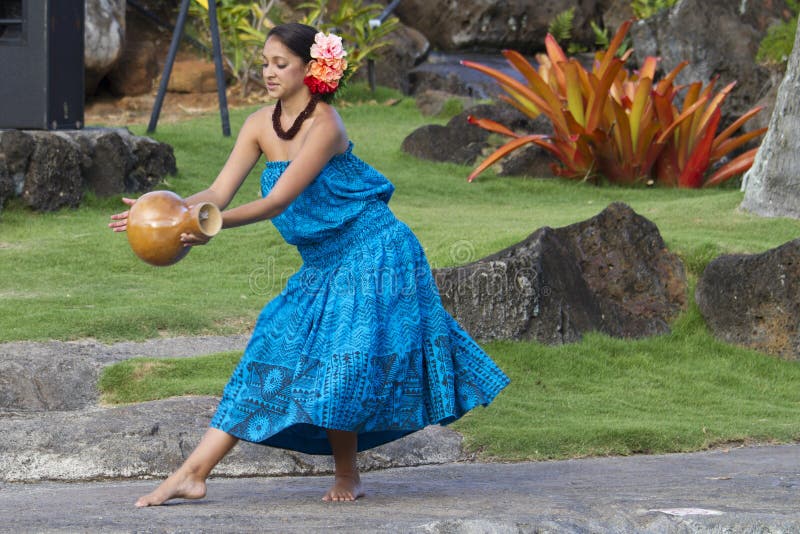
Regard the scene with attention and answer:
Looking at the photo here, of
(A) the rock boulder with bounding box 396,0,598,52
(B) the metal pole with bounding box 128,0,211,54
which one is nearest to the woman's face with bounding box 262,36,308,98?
(B) the metal pole with bounding box 128,0,211,54

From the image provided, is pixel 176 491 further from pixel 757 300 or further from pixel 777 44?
pixel 777 44

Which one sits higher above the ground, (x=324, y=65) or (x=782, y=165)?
(x=324, y=65)

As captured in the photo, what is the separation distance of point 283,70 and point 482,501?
4.58 feet

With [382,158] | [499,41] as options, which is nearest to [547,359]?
[382,158]

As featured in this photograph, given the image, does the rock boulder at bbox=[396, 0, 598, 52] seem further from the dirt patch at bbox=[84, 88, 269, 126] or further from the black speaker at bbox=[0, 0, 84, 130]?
the black speaker at bbox=[0, 0, 84, 130]

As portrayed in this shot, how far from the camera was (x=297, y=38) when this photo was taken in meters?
3.55

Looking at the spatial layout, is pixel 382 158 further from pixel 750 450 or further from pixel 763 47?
pixel 750 450

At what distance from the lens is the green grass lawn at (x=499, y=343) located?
4910mm

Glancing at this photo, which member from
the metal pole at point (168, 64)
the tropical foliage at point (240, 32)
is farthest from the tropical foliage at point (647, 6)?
the metal pole at point (168, 64)

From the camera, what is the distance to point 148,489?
384cm

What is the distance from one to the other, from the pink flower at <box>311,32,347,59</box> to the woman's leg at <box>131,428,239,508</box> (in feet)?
3.70

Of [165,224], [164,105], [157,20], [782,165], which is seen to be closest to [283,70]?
[165,224]

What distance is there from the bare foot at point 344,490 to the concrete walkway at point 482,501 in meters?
0.05

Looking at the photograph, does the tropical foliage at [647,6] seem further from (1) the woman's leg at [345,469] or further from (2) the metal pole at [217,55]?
(1) the woman's leg at [345,469]
